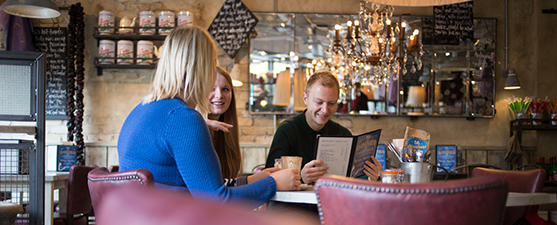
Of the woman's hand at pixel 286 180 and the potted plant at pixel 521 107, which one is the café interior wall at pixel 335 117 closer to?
the potted plant at pixel 521 107

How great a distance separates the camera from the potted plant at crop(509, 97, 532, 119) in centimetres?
613

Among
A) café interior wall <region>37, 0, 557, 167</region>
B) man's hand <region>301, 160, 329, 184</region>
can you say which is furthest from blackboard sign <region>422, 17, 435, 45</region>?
man's hand <region>301, 160, 329, 184</region>

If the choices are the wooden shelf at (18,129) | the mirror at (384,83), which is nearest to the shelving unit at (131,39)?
the mirror at (384,83)

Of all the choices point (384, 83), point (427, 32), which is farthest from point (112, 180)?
point (427, 32)

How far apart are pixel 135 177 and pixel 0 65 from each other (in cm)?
214

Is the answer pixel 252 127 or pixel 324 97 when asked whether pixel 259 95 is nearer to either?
pixel 252 127

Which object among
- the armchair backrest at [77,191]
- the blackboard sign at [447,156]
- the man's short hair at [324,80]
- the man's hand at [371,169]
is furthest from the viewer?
the blackboard sign at [447,156]

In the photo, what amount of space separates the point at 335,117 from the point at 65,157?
311 centimetres

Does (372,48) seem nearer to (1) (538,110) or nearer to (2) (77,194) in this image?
(1) (538,110)

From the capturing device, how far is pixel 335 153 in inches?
92.5

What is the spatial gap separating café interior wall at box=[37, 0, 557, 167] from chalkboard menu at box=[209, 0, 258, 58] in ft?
0.48

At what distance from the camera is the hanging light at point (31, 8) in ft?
15.1

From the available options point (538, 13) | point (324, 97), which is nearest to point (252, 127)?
point (324, 97)

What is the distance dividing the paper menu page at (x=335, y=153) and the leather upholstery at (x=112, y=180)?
2.94 ft
